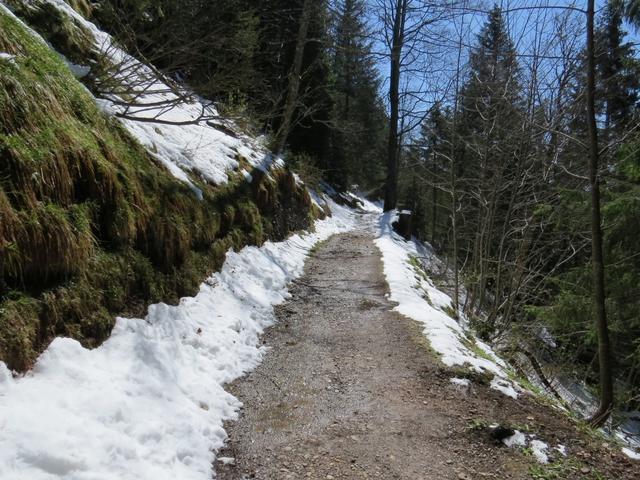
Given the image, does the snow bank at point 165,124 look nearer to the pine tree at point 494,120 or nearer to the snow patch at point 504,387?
the snow patch at point 504,387

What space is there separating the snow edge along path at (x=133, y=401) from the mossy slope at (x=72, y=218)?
0.22m

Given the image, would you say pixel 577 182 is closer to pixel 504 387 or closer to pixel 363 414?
pixel 504 387

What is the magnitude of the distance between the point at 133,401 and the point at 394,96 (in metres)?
18.0

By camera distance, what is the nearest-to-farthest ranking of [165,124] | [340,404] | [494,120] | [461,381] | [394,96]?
[340,404] < [461,381] < [165,124] < [494,120] < [394,96]

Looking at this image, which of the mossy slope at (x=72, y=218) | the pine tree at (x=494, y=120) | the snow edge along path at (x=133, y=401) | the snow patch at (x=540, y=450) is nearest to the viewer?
the snow edge along path at (x=133, y=401)

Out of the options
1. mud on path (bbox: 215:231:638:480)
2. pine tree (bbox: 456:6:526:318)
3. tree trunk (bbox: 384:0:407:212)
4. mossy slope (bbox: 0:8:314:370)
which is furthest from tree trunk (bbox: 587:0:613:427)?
tree trunk (bbox: 384:0:407:212)

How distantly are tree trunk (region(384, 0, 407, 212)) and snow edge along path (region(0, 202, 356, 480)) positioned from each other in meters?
15.4

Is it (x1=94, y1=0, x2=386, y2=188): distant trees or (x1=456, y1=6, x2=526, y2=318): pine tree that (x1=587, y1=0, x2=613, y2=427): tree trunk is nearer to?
(x1=456, y1=6, x2=526, y2=318): pine tree

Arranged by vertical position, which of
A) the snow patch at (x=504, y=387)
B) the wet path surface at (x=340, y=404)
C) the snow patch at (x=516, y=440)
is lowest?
the wet path surface at (x=340, y=404)

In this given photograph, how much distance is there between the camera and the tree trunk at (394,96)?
17438 mm

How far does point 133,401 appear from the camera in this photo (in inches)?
125

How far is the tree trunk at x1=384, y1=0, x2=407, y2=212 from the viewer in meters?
17.4

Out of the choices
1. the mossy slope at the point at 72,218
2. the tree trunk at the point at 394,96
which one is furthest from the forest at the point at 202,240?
the tree trunk at the point at 394,96

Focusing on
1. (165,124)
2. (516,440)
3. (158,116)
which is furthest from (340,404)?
(165,124)
